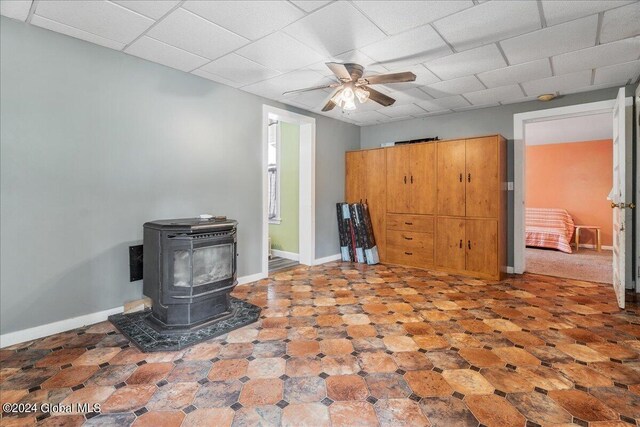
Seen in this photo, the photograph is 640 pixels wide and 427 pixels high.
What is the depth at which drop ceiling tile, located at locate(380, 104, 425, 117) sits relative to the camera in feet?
15.4

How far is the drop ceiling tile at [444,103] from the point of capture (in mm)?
4348

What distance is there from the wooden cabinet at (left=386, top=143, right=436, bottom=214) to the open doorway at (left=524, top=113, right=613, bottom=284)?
2766 millimetres

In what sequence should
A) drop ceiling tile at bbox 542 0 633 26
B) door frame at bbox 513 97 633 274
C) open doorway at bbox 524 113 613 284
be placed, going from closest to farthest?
drop ceiling tile at bbox 542 0 633 26 → door frame at bbox 513 97 633 274 → open doorway at bbox 524 113 613 284

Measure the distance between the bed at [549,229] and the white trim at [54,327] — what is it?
25.3 feet

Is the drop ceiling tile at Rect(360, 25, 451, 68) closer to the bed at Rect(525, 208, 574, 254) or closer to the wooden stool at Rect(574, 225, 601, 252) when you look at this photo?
the bed at Rect(525, 208, 574, 254)

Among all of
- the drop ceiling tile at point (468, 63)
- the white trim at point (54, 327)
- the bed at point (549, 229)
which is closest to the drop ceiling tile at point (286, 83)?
the drop ceiling tile at point (468, 63)

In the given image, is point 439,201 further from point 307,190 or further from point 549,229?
point 549,229

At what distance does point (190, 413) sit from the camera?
5.34 feet

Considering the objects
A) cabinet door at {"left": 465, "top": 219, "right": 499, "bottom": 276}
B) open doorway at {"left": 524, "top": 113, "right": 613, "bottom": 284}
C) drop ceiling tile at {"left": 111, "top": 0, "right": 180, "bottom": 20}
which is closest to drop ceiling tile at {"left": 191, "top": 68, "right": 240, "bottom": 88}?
drop ceiling tile at {"left": 111, "top": 0, "right": 180, "bottom": 20}

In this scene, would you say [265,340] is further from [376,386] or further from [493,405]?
[493,405]

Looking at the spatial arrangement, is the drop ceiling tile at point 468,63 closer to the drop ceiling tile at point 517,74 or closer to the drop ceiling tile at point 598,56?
the drop ceiling tile at point 517,74

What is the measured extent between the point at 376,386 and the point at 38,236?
111 inches

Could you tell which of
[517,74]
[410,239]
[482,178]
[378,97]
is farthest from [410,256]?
[517,74]

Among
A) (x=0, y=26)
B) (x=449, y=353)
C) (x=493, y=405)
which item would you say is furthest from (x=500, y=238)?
(x=0, y=26)
